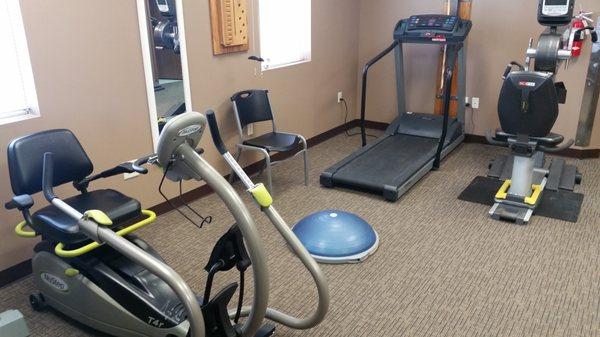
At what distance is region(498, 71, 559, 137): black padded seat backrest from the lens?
3018mm

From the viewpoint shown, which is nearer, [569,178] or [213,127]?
[213,127]

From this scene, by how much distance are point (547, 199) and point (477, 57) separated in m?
1.83

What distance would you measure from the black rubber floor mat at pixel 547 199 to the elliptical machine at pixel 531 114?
0.20 ft

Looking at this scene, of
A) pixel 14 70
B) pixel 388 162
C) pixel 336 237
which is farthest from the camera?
pixel 388 162

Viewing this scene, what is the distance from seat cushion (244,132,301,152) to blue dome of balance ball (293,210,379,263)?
810 mm

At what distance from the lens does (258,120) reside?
3961mm

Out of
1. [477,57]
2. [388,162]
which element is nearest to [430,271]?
[388,162]

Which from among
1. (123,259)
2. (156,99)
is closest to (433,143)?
(156,99)

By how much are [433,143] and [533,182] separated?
1.07m

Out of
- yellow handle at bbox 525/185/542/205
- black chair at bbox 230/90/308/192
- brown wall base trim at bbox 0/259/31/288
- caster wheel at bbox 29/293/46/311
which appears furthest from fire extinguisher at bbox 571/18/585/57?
brown wall base trim at bbox 0/259/31/288

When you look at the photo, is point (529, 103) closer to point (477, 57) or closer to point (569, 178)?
point (569, 178)

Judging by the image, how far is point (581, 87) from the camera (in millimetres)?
4316

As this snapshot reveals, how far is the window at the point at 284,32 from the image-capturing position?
423 cm

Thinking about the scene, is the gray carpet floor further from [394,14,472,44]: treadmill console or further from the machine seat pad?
[394,14,472,44]: treadmill console
